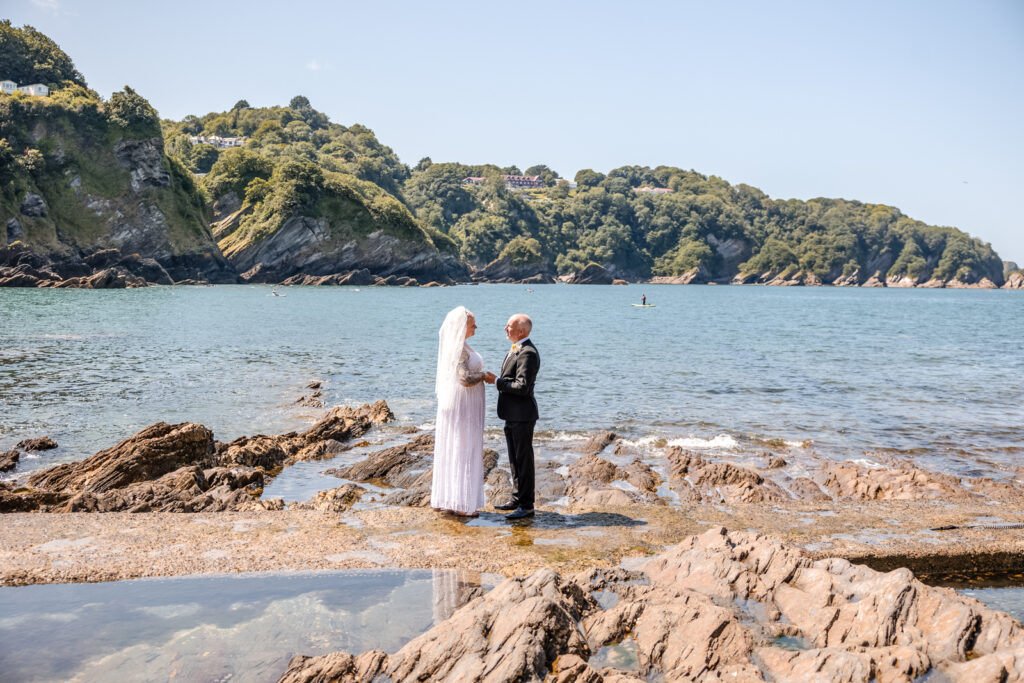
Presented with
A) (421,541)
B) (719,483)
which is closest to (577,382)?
(719,483)

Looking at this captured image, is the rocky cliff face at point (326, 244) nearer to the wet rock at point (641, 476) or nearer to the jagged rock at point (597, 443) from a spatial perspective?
the jagged rock at point (597, 443)

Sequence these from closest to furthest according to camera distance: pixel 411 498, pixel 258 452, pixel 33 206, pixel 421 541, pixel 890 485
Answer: pixel 421 541 < pixel 411 498 < pixel 890 485 < pixel 258 452 < pixel 33 206

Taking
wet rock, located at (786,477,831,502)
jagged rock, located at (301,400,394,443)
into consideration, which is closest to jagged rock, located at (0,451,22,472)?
jagged rock, located at (301,400,394,443)

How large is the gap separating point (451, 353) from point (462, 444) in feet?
3.52

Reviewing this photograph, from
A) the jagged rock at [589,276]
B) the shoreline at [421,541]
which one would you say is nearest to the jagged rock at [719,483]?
the shoreline at [421,541]

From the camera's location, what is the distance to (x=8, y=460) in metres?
12.5

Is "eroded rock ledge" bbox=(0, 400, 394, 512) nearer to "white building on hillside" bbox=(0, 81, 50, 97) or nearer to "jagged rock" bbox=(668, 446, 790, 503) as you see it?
"jagged rock" bbox=(668, 446, 790, 503)

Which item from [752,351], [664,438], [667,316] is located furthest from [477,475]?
[667,316]

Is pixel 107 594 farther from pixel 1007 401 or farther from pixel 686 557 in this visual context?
pixel 1007 401

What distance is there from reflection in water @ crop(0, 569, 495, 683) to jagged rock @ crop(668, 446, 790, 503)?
580 centimetres

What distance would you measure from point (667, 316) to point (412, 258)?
69.4 metres

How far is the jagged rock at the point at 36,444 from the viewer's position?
13766 millimetres

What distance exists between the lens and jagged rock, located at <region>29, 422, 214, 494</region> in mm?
10648

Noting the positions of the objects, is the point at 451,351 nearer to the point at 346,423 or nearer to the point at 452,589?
the point at 452,589
